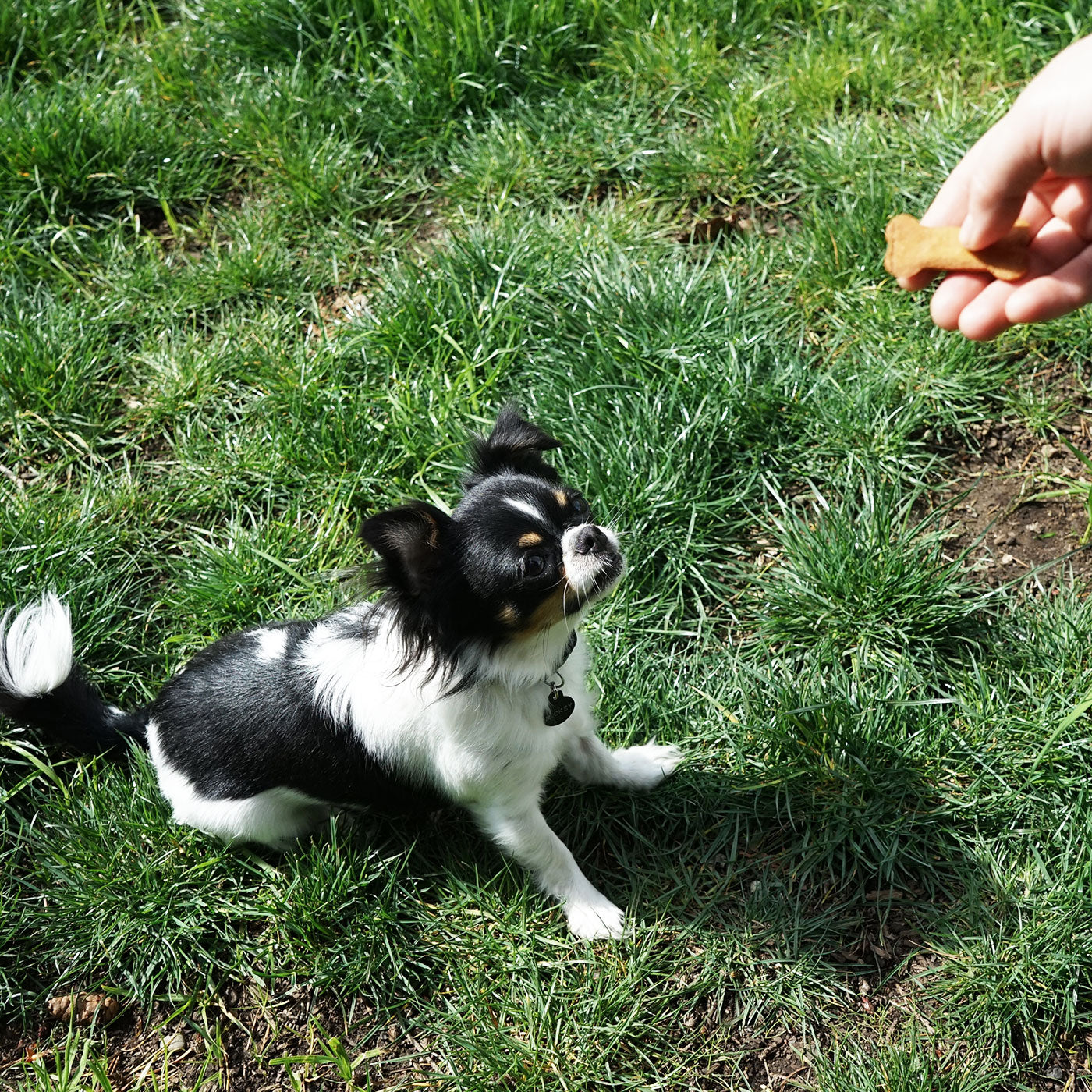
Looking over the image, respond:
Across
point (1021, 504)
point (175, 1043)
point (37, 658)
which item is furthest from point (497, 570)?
point (1021, 504)

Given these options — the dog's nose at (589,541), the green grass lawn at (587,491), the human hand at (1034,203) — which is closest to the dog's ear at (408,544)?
the dog's nose at (589,541)

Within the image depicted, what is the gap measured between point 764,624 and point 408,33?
3.17 m

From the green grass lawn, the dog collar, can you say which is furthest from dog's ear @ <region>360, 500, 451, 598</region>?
the green grass lawn

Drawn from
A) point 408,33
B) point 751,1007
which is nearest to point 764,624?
point 751,1007

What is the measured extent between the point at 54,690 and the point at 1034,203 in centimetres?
290

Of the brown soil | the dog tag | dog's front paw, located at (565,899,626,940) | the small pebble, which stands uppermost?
the brown soil

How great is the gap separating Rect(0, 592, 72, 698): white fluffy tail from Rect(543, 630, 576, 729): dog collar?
1311 mm

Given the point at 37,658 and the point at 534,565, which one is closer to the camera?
the point at 534,565

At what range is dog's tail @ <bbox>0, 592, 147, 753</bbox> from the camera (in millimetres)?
2781

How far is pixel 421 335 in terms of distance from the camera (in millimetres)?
3836

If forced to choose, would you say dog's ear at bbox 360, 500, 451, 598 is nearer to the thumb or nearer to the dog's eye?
the dog's eye

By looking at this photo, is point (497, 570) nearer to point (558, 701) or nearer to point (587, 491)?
point (558, 701)

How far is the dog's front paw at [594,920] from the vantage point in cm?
281

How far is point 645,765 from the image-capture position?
301cm
